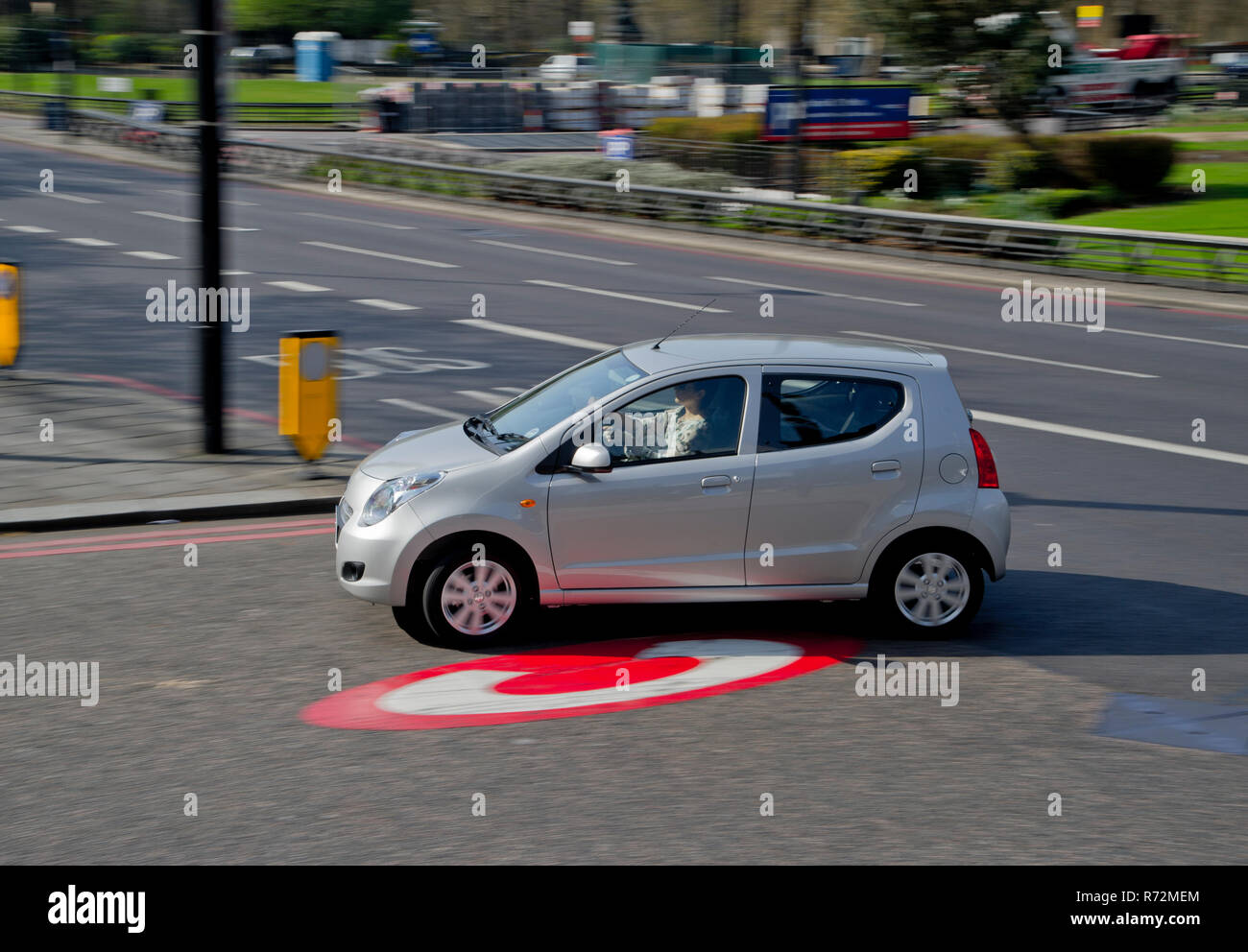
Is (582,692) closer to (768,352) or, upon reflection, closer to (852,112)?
(768,352)

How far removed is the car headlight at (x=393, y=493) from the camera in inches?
284

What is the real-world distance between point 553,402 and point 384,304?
13.4 m

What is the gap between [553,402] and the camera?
7.84 m

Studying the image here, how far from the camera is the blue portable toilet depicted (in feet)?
315

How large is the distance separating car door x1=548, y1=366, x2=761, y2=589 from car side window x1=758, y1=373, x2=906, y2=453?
0.09 meters

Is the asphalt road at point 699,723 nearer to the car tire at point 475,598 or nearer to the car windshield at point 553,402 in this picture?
the car tire at point 475,598

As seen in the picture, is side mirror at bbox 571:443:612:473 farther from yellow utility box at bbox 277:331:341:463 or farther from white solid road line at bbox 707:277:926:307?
white solid road line at bbox 707:277:926:307

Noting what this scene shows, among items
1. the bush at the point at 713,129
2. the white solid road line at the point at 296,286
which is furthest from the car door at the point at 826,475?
the bush at the point at 713,129

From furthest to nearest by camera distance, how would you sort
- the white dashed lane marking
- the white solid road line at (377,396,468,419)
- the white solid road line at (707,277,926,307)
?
1. the white dashed lane marking
2. the white solid road line at (707,277,926,307)
3. the white solid road line at (377,396,468,419)

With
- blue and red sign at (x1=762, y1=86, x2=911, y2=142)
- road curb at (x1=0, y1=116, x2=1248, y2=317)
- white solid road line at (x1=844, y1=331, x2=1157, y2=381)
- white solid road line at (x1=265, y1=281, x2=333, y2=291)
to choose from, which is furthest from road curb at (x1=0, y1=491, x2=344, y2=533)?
blue and red sign at (x1=762, y1=86, x2=911, y2=142)

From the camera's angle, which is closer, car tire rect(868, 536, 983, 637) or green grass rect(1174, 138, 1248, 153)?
car tire rect(868, 536, 983, 637)

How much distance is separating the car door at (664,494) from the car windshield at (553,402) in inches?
10.6

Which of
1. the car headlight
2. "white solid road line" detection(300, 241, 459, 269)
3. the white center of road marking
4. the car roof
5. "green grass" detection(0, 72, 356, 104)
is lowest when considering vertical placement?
the white center of road marking

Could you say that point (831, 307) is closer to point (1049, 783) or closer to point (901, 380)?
point (901, 380)
